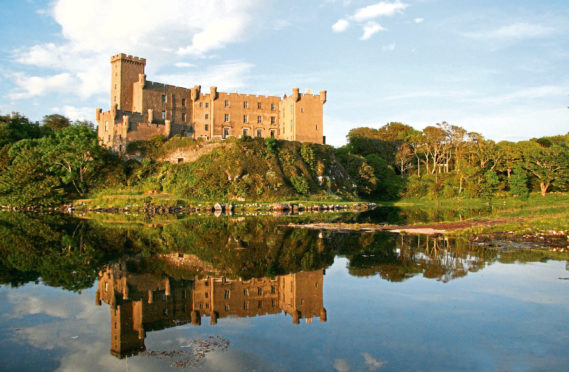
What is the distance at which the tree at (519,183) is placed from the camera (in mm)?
59281

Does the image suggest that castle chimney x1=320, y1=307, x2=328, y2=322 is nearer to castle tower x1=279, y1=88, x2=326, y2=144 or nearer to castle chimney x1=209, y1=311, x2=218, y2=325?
castle chimney x1=209, y1=311, x2=218, y2=325

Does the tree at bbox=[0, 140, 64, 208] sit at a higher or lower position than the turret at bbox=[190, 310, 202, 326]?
higher

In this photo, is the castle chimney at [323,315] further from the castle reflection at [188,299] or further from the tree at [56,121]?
the tree at [56,121]

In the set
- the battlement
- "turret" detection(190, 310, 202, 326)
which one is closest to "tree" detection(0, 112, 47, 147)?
the battlement

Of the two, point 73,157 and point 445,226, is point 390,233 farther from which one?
point 73,157

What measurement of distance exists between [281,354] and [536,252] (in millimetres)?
12271

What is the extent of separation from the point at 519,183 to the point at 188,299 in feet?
199

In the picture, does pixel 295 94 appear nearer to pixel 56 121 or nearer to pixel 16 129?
pixel 16 129

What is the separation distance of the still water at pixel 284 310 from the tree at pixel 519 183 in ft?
164

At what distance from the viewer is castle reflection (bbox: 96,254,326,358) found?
8.21 metres

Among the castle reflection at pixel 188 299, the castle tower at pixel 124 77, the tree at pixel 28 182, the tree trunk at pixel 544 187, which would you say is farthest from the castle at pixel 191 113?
the castle reflection at pixel 188 299

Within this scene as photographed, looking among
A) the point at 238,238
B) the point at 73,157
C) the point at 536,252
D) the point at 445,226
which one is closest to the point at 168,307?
the point at 238,238

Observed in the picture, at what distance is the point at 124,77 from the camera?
59.0m

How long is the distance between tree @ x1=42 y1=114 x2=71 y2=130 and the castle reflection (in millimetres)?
76058
